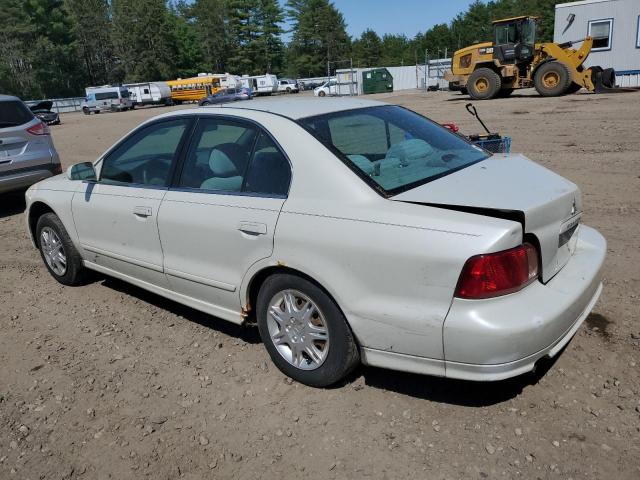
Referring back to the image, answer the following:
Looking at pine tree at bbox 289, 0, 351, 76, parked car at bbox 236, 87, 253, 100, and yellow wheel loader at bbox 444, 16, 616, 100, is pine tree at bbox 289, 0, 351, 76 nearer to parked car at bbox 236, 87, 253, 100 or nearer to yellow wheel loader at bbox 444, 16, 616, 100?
parked car at bbox 236, 87, 253, 100

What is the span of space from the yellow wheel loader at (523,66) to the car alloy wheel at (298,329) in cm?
2127

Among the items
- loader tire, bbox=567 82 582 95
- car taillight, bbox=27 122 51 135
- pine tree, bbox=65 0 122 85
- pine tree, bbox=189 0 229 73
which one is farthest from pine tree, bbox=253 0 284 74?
car taillight, bbox=27 122 51 135

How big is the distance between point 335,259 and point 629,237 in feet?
12.1

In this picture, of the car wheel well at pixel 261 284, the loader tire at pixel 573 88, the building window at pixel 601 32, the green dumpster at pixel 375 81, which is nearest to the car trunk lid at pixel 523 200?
the car wheel well at pixel 261 284

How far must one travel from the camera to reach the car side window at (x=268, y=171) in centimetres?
317

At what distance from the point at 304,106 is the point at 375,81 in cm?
4829

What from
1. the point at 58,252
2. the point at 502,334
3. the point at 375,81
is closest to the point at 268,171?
the point at 502,334

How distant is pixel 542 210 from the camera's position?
2.68 metres

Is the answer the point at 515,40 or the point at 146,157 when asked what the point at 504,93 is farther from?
the point at 146,157

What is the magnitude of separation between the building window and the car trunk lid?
27.7 metres

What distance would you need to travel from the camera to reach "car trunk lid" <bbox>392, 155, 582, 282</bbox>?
8.61ft

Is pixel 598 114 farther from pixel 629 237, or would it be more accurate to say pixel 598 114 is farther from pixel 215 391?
pixel 215 391

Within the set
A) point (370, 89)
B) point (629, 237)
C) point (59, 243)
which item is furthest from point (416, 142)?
point (370, 89)

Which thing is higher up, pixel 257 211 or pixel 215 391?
pixel 257 211
